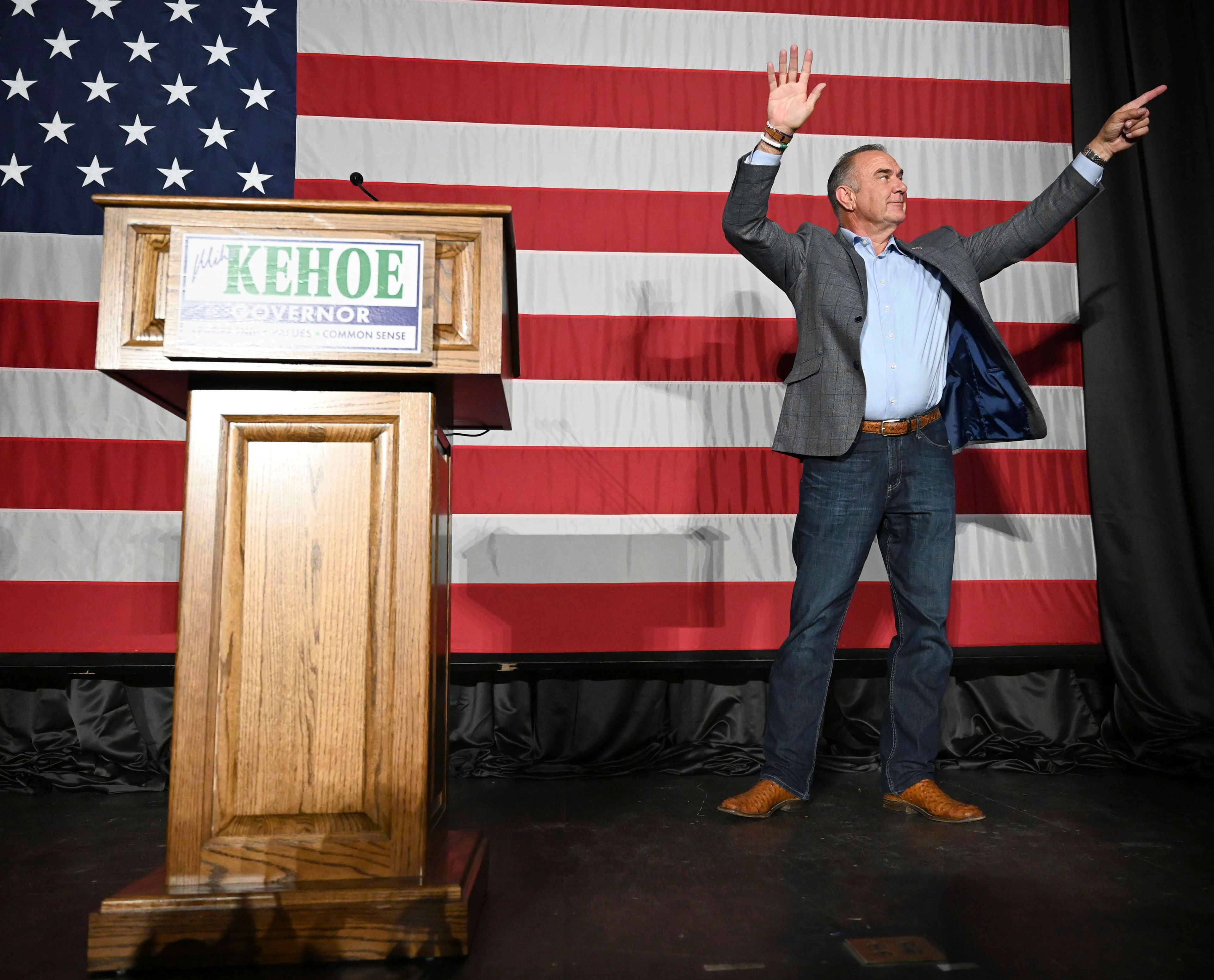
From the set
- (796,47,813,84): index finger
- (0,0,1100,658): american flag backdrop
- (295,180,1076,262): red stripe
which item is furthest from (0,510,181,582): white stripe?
(796,47,813,84): index finger

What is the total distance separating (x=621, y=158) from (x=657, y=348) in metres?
0.61

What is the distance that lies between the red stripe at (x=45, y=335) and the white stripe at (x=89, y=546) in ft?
1.42

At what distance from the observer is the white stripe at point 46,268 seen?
8.05 ft

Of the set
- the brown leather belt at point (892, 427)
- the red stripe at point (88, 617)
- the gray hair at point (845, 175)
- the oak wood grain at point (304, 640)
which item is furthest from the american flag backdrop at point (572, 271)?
the oak wood grain at point (304, 640)

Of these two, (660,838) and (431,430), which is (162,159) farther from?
(660,838)

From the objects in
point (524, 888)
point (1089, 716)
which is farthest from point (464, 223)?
point (1089, 716)

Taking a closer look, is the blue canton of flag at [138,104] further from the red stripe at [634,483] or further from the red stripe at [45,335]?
the red stripe at [634,483]

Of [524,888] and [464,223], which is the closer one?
[464,223]

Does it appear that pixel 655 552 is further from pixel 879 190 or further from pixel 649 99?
pixel 649 99

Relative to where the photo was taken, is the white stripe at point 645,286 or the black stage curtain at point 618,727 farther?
the white stripe at point 645,286

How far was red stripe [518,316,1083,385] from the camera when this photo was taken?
2582 mm

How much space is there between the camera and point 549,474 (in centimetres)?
255

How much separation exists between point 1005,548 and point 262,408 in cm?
229

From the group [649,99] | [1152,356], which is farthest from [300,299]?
[1152,356]
